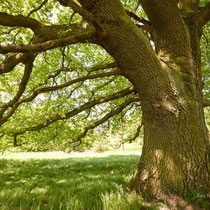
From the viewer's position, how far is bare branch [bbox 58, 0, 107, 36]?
1.83 m

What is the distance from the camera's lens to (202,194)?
2260 mm

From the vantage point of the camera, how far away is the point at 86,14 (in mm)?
1989

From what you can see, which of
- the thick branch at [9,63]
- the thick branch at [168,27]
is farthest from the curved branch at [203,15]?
the thick branch at [9,63]

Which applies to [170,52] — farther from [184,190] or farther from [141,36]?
[184,190]

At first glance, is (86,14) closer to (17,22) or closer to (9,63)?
(9,63)

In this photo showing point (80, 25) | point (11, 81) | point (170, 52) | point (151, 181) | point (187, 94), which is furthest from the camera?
point (11, 81)

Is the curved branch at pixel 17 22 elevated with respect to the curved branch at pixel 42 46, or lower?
elevated

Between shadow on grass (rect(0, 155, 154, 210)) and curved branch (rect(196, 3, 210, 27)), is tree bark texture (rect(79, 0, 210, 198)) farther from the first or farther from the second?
curved branch (rect(196, 3, 210, 27))

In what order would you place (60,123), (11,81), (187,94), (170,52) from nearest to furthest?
(187,94) → (170,52) → (60,123) → (11,81)

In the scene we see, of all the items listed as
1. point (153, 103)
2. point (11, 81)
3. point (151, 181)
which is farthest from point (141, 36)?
point (11, 81)

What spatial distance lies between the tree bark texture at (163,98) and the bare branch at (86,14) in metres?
0.20

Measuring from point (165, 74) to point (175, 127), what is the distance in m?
1.03

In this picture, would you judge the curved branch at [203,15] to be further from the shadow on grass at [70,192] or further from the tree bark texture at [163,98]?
the shadow on grass at [70,192]

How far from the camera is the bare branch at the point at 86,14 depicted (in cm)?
183
